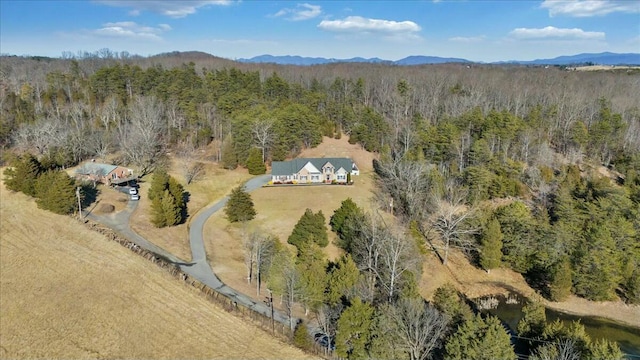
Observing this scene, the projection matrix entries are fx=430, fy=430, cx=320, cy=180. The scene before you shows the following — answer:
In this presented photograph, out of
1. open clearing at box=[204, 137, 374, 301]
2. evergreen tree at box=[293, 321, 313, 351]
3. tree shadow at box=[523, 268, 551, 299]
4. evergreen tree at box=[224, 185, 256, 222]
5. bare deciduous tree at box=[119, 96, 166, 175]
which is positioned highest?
bare deciduous tree at box=[119, 96, 166, 175]

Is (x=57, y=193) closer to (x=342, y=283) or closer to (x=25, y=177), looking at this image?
(x=25, y=177)

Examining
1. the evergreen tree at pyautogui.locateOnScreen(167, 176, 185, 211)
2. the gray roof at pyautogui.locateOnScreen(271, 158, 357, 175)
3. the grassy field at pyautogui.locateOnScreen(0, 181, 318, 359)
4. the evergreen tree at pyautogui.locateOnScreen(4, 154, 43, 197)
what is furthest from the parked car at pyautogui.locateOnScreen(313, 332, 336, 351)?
the evergreen tree at pyautogui.locateOnScreen(4, 154, 43, 197)

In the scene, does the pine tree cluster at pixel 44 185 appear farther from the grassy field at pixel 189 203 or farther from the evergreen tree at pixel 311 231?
the evergreen tree at pixel 311 231

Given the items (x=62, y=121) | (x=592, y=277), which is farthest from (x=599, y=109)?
(x=62, y=121)

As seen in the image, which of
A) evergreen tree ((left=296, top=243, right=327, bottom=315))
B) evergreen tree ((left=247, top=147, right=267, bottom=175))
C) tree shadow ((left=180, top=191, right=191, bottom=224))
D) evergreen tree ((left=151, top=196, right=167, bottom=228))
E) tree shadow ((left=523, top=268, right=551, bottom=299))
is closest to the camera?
evergreen tree ((left=296, top=243, right=327, bottom=315))

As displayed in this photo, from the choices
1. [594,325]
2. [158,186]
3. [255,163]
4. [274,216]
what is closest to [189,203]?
[158,186]

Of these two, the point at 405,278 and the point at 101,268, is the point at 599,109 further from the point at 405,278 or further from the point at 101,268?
the point at 101,268

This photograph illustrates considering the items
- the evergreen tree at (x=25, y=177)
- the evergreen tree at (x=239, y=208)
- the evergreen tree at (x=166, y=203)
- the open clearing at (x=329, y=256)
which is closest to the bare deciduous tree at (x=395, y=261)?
the open clearing at (x=329, y=256)

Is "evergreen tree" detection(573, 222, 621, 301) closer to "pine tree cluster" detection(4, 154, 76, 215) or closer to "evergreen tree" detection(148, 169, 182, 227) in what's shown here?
"evergreen tree" detection(148, 169, 182, 227)
